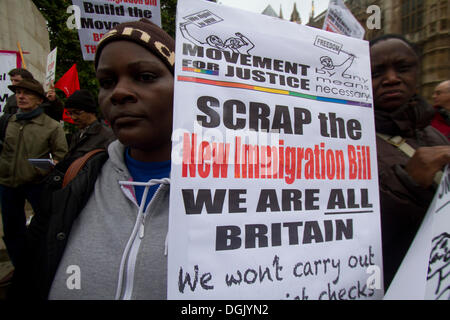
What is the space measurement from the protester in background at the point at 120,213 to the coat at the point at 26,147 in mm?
2335

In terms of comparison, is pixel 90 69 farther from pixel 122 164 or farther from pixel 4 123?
pixel 122 164

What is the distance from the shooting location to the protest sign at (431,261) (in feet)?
2.96

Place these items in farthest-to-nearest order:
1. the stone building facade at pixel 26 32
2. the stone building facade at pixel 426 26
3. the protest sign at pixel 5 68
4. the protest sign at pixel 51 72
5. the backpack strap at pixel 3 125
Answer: the stone building facade at pixel 426 26, the stone building facade at pixel 26 32, the protest sign at pixel 51 72, the protest sign at pixel 5 68, the backpack strap at pixel 3 125

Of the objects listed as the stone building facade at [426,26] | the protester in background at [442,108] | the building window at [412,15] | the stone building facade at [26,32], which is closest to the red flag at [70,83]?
the stone building facade at [26,32]

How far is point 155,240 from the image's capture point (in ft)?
3.31

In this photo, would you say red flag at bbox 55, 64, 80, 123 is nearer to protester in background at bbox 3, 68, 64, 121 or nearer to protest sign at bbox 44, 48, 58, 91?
protest sign at bbox 44, 48, 58, 91

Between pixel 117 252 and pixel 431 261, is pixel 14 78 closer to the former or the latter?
pixel 117 252

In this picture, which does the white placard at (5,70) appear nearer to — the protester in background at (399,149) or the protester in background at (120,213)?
the protester in background at (120,213)

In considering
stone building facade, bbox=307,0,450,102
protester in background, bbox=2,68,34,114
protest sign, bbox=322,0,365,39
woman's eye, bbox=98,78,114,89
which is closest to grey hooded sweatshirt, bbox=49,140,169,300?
woman's eye, bbox=98,78,114,89

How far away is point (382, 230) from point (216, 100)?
36.5 inches

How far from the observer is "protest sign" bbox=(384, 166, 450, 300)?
0.90 metres

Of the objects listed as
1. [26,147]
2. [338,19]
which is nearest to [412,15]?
[338,19]

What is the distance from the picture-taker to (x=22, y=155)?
10.0 ft
